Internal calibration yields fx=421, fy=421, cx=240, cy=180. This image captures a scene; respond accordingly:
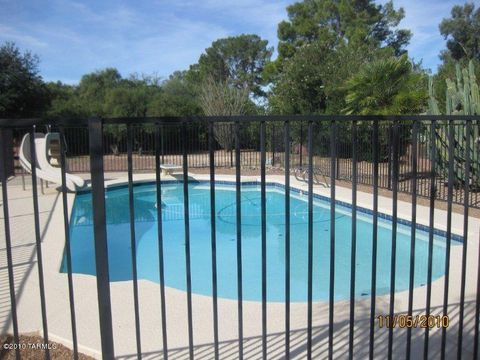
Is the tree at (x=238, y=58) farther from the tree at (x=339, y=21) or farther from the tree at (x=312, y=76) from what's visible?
the tree at (x=312, y=76)

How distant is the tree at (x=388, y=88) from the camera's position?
1116cm

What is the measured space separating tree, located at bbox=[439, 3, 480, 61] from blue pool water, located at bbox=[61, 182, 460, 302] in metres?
30.5

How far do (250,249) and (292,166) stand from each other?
→ 20.5 feet

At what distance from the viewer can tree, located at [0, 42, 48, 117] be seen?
715 inches

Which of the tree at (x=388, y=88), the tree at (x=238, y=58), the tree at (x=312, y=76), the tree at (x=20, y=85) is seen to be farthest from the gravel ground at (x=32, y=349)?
the tree at (x=238, y=58)

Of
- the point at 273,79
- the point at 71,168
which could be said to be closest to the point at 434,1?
the point at 273,79

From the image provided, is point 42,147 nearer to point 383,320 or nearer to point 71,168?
point 71,168

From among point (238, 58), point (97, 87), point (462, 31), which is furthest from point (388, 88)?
point (462, 31)

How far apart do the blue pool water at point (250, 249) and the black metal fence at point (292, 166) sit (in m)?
0.78

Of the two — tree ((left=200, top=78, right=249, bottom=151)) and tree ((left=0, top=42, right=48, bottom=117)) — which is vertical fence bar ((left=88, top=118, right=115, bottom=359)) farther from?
tree ((left=200, top=78, right=249, bottom=151))

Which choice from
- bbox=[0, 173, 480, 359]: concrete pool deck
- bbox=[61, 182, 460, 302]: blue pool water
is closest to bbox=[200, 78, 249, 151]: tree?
bbox=[61, 182, 460, 302]: blue pool water

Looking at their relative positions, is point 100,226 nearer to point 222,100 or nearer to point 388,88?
point 388,88

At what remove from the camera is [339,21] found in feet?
97.6

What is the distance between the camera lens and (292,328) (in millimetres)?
3129
